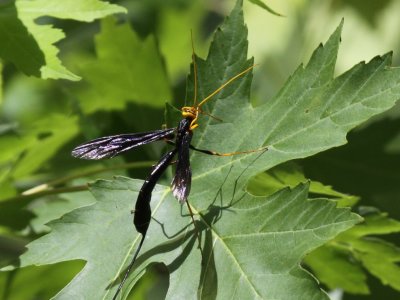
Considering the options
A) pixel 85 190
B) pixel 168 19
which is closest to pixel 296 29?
pixel 168 19

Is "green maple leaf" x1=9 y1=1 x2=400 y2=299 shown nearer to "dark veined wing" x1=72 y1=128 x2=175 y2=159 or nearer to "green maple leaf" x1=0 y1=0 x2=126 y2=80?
"dark veined wing" x1=72 y1=128 x2=175 y2=159

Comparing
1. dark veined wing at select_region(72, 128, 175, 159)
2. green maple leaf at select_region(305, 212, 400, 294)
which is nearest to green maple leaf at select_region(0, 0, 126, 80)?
dark veined wing at select_region(72, 128, 175, 159)

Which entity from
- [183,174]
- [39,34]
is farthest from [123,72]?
[183,174]

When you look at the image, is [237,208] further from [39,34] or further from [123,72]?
[123,72]

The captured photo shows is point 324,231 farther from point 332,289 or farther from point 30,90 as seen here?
point 30,90

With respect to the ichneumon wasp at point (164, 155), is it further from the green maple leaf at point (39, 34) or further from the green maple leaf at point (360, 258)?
the green maple leaf at point (360, 258)
